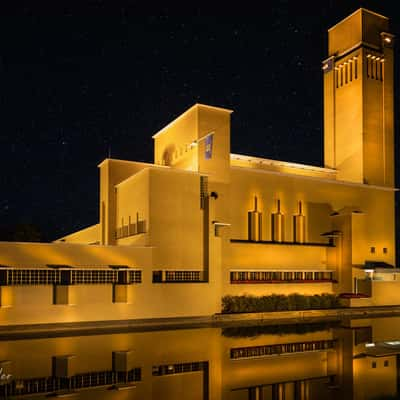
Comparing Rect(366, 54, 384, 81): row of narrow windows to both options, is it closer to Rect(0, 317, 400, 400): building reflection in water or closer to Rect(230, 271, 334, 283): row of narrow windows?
Rect(230, 271, 334, 283): row of narrow windows

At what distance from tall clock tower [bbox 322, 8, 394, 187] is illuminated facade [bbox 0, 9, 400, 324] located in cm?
10

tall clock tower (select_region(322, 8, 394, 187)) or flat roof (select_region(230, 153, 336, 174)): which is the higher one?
tall clock tower (select_region(322, 8, 394, 187))

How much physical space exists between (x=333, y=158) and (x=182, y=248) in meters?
23.7

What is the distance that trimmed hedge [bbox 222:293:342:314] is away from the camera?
33500mm

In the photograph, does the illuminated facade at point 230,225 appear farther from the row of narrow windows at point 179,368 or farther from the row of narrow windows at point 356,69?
the row of narrow windows at point 179,368

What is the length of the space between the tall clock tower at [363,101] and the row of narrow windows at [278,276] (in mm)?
11064

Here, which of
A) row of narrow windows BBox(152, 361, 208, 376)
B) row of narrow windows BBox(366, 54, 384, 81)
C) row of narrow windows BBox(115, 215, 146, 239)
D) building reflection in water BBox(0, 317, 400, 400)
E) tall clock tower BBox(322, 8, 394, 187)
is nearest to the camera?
building reflection in water BBox(0, 317, 400, 400)

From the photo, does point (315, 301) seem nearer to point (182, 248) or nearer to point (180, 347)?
point (182, 248)

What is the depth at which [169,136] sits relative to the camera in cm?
4188

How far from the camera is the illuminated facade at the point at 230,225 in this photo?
2848cm

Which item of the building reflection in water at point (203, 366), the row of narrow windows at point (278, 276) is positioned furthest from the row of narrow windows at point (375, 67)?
the building reflection in water at point (203, 366)

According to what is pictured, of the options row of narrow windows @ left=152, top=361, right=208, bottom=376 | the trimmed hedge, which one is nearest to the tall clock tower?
the trimmed hedge

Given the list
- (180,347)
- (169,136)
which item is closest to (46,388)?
(180,347)

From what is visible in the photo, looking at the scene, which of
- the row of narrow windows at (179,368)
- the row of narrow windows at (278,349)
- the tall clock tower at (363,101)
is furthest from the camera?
the tall clock tower at (363,101)
